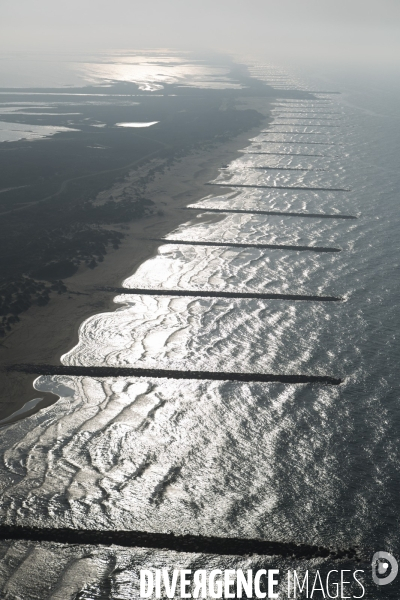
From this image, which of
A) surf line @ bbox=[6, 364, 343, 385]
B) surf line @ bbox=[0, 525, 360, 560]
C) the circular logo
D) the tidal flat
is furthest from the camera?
the tidal flat

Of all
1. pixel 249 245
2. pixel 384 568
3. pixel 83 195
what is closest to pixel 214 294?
pixel 249 245

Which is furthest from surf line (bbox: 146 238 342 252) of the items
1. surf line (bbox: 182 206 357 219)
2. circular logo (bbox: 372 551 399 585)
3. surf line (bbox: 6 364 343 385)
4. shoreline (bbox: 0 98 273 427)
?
circular logo (bbox: 372 551 399 585)

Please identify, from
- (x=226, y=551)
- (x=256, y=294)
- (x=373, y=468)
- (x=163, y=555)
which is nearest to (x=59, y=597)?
(x=163, y=555)

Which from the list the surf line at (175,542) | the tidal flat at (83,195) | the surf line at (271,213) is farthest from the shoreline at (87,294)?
the surf line at (175,542)

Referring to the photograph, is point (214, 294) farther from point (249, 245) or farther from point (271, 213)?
point (271, 213)

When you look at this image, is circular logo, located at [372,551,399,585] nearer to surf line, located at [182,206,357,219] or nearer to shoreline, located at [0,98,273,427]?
shoreline, located at [0,98,273,427]

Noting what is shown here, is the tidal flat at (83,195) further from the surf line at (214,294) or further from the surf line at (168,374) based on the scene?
the surf line at (214,294)

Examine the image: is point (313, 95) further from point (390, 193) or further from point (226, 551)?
point (226, 551)
